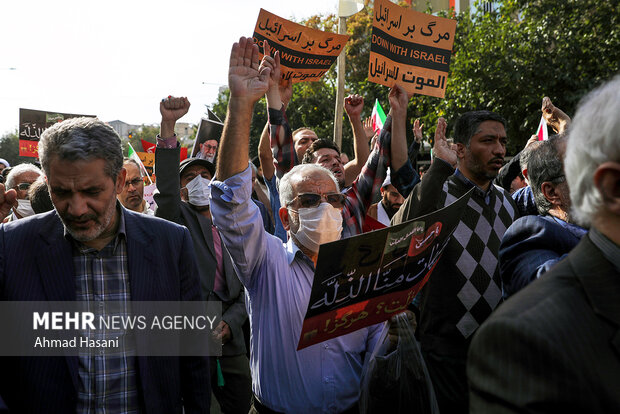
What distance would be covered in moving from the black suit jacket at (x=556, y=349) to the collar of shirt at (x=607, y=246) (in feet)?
0.04

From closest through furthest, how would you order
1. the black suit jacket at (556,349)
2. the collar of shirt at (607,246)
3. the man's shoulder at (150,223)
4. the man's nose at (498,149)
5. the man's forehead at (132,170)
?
1. the black suit jacket at (556,349)
2. the collar of shirt at (607,246)
3. the man's shoulder at (150,223)
4. the man's nose at (498,149)
5. the man's forehead at (132,170)

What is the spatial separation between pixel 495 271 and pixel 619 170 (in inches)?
90.0

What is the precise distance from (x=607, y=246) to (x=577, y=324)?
196 mm

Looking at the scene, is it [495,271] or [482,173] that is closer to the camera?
[495,271]

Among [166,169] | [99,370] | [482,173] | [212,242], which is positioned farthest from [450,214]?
[212,242]

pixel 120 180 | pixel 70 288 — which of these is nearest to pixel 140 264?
pixel 70 288

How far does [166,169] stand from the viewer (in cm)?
354

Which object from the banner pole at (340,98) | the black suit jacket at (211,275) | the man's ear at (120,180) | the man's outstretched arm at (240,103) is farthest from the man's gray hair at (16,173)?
the banner pole at (340,98)

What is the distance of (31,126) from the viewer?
1216 centimetres

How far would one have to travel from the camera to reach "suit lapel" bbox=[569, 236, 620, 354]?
44.8 inches

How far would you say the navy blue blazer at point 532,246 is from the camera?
2.29 meters

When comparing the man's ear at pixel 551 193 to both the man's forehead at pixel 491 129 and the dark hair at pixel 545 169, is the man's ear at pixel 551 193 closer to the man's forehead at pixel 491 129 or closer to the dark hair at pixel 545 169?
the dark hair at pixel 545 169

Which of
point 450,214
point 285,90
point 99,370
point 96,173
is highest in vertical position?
point 285,90

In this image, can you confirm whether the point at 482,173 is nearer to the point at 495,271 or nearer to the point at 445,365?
the point at 495,271
